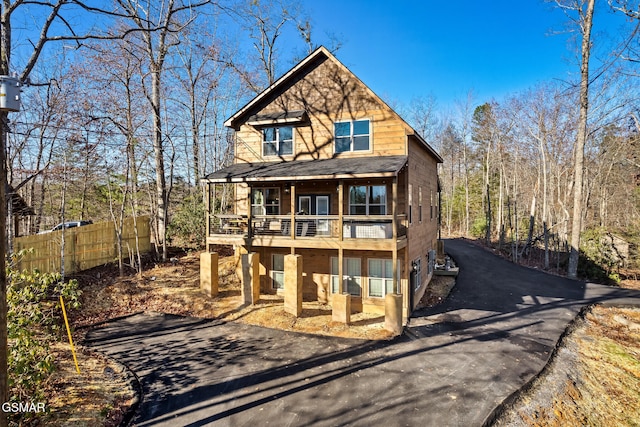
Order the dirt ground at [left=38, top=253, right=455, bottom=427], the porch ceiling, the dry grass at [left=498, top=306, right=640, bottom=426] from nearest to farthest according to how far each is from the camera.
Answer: the dry grass at [left=498, top=306, right=640, bottom=426], the dirt ground at [left=38, top=253, right=455, bottom=427], the porch ceiling

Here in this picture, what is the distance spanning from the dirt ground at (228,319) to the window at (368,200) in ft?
14.9

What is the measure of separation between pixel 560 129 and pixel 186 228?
3026cm

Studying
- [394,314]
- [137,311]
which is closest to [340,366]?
[394,314]

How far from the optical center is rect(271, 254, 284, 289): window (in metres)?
15.9

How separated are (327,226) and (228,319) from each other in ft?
18.4

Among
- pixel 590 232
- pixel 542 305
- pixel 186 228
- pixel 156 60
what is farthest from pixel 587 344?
pixel 156 60

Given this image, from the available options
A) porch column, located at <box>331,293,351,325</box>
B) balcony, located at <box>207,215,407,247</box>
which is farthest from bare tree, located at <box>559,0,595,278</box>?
porch column, located at <box>331,293,351,325</box>

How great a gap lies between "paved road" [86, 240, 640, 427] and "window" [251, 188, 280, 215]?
5.91 metres

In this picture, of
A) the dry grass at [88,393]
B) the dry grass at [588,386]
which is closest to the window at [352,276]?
the dry grass at [588,386]

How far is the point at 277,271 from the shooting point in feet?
52.5

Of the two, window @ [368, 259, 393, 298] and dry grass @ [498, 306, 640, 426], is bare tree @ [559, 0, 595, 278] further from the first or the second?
window @ [368, 259, 393, 298]

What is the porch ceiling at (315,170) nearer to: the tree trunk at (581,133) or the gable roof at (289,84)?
the gable roof at (289,84)

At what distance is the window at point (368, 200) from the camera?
→ 14336mm

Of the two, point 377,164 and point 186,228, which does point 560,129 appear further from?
point 186,228
